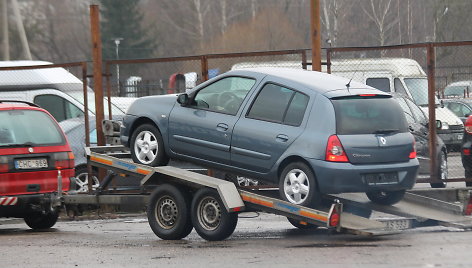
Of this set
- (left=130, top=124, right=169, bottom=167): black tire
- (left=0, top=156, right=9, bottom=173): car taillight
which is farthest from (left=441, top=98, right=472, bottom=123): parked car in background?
(left=0, top=156, right=9, bottom=173): car taillight

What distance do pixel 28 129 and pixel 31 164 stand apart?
57 cm

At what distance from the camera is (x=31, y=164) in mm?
13930

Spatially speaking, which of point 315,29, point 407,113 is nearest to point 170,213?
point 315,29

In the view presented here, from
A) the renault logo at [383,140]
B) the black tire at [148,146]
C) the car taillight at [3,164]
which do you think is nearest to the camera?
the renault logo at [383,140]

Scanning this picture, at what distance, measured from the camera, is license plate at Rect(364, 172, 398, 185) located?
1122 centimetres

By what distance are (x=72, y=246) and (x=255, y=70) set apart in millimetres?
2991

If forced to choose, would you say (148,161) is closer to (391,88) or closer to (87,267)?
(87,267)

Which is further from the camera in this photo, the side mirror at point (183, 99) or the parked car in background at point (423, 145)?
the parked car in background at point (423, 145)

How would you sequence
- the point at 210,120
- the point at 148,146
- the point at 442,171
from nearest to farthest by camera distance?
1. the point at 210,120
2. the point at 148,146
3. the point at 442,171

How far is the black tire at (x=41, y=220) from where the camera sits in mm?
14562

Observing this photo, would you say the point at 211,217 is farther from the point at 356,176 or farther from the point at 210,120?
the point at 356,176

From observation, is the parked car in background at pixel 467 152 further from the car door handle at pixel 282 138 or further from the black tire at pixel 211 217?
the black tire at pixel 211 217

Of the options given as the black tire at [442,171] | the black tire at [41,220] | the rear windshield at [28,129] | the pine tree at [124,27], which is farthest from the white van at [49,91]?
the pine tree at [124,27]

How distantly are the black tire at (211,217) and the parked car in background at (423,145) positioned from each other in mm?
3475
